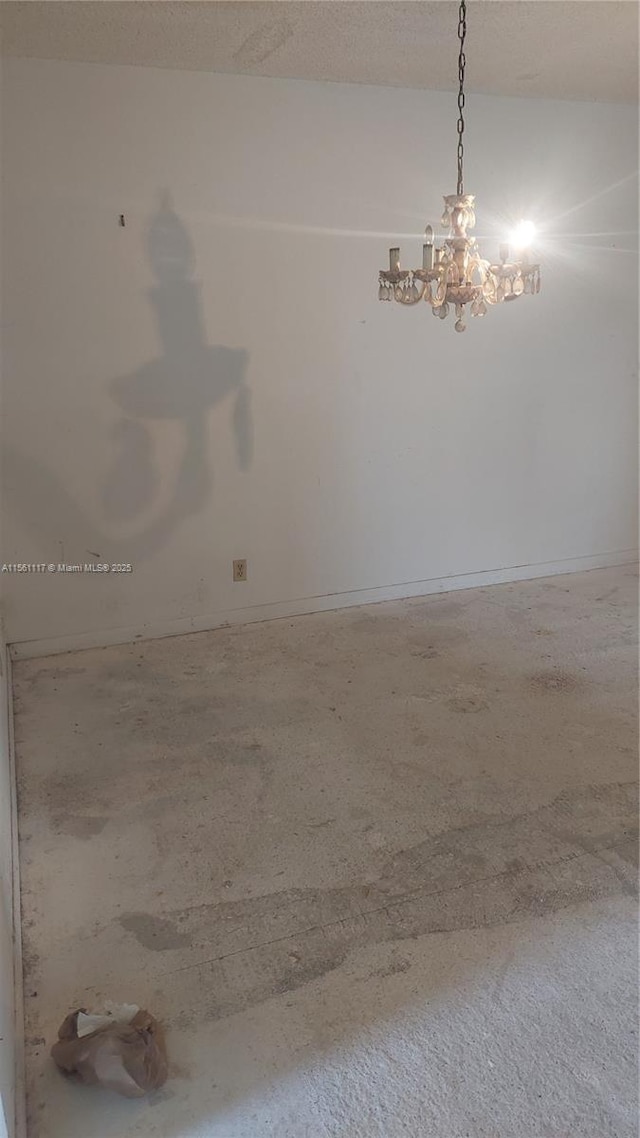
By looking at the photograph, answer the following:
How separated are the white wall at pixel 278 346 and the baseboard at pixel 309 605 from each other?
0.10ft

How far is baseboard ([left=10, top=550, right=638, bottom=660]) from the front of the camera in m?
3.68

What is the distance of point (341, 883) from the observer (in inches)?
83.9

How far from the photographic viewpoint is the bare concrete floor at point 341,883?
5.14 ft

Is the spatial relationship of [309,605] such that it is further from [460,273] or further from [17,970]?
[17,970]

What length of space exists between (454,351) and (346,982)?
3220 mm

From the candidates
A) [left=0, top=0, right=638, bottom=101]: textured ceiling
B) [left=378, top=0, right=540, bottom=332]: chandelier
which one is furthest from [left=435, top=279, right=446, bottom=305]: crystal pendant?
[left=0, top=0, right=638, bottom=101]: textured ceiling

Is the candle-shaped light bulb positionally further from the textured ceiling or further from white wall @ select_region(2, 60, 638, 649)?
white wall @ select_region(2, 60, 638, 649)

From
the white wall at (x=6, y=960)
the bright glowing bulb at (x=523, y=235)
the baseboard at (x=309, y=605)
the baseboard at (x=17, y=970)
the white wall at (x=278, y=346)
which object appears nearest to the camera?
the white wall at (x=6, y=960)

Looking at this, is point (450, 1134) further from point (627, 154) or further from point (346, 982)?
point (627, 154)

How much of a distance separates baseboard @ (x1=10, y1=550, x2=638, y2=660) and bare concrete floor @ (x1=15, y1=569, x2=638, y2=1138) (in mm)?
96

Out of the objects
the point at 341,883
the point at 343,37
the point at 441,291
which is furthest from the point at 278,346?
the point at 341,883

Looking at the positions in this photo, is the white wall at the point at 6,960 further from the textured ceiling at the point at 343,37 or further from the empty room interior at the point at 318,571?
the textured ceiling at the point at 343,37

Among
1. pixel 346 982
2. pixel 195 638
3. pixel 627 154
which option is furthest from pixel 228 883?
pixel 627 154

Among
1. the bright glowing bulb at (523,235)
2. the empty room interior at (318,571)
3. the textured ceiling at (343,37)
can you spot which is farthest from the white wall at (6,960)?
the textured ceiling at (343,37)
